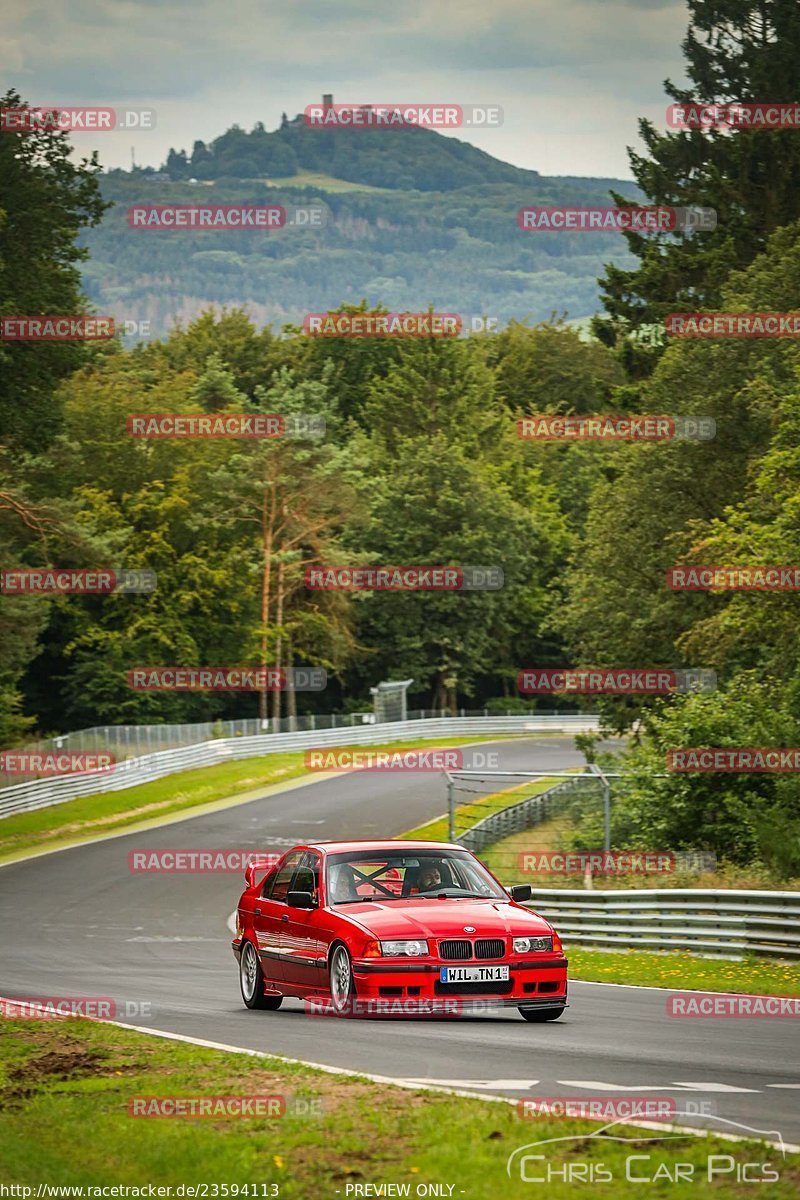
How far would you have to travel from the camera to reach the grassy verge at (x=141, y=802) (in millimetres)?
46469

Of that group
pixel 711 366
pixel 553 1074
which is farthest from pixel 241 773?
pixel 553 1074

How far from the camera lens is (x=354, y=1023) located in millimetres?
13781

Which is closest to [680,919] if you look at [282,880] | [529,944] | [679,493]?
[282,880]

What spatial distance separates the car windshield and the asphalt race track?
1042mm

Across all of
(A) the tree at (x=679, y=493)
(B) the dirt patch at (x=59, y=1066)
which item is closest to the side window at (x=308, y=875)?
(B) the dirt patch at (x=59, y=1066)

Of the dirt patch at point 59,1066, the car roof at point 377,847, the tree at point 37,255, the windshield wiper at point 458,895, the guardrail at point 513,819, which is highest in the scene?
the tree at point 37,255

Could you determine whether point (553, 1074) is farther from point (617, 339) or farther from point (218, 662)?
point (218, 662)

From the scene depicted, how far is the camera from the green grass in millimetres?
17656

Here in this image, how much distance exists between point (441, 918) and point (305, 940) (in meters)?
1.43

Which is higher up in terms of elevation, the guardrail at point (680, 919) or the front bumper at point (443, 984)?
the front bumper at point (443, 984)

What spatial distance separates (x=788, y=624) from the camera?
3256cm

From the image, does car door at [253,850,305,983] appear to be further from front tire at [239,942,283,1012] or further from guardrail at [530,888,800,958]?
guardrail at [530,888,800,958]

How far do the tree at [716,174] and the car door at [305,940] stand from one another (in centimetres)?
4021

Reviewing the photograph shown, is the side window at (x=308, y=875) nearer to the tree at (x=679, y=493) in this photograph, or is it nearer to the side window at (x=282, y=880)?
the side window at (x=282, y=880)
